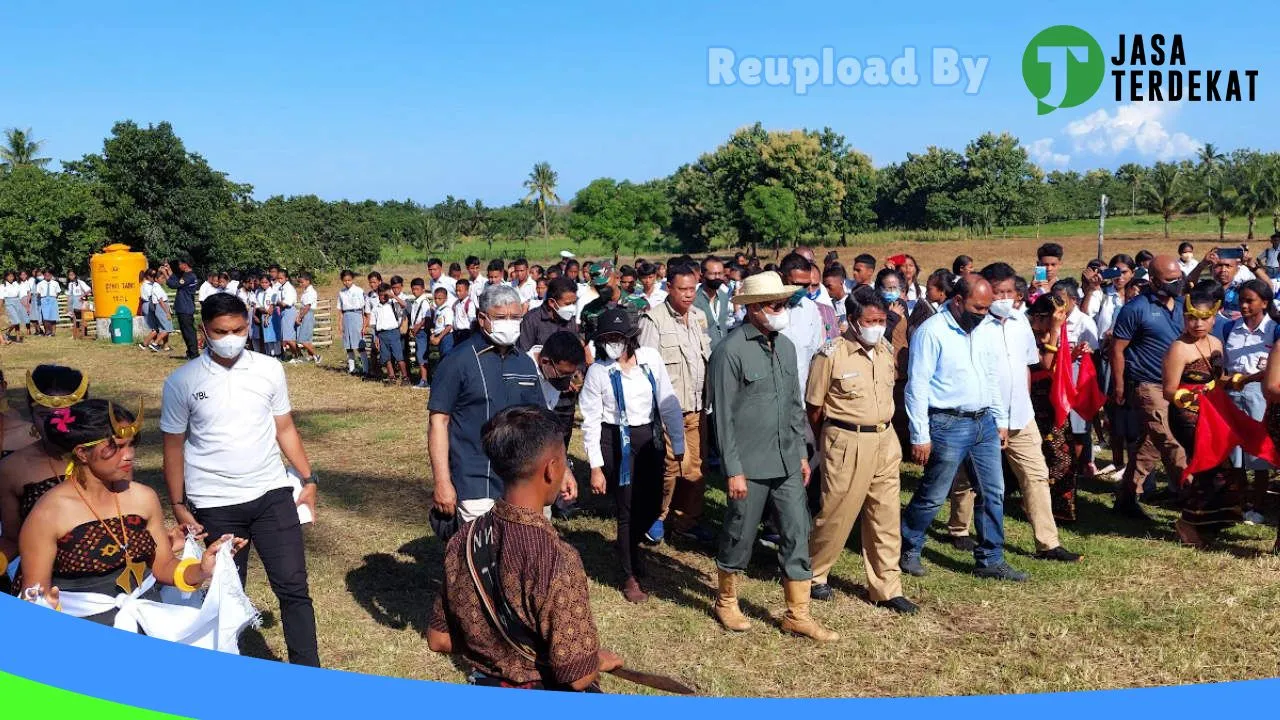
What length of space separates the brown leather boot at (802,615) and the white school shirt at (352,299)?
11.8m

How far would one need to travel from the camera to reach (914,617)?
5.49 metres

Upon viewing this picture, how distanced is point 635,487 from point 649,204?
216 ft

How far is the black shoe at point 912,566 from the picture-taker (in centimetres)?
615

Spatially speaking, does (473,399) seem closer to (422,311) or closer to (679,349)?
(679,349)

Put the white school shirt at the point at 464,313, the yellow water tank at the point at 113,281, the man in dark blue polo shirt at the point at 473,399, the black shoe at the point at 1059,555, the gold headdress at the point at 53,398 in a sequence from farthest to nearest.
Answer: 1. the yellow water tank at the point at 113,281
2. the white school shirt at the point at 464,313
3. the black shoe at the point at 1059,555
4. the man in dark blue polo shirt at the point at 473,399
5. the gold headdress at the point at 53,398

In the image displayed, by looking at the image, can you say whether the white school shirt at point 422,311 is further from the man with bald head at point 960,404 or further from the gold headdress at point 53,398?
the gold headdress at point 53,398

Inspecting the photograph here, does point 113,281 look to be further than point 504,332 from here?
Yes

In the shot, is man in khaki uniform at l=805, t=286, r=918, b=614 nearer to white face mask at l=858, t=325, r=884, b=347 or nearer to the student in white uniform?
white face mask at l=858, t=325, r=884, b=347

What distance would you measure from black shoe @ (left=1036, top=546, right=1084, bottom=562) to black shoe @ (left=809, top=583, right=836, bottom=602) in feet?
4.93

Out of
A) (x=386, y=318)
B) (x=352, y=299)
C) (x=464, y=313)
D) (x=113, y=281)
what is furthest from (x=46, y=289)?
(x=464, y=313)

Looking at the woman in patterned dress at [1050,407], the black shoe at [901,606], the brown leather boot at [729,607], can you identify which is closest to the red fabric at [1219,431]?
the woman in patterned dress at [1050,407]

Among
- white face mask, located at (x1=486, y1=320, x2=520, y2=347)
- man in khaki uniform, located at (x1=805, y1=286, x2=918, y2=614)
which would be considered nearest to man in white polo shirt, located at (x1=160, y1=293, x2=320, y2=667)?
white face mask, located at (x1=486, y1=320, x2=520, y2=347)

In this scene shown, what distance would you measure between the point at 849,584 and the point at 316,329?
1639 centimetres

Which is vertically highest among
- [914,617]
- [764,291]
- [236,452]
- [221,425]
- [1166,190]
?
[1166,190]
